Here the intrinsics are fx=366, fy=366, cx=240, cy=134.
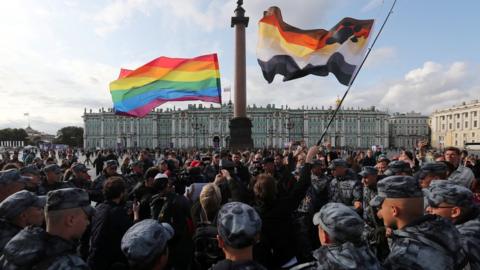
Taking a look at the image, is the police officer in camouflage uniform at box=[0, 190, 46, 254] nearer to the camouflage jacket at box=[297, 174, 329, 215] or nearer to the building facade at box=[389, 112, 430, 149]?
the camouflage jacket at box=[297, 174, 329, 215]

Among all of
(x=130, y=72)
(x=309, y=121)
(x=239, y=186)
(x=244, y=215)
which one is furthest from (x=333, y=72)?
(x=309, y=121)

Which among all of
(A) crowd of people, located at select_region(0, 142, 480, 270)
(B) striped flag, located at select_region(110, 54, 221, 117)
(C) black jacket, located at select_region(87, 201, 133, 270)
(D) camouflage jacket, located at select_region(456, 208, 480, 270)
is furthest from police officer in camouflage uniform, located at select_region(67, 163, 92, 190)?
(D) camouflage jacket, located at select_region(456, 208, 480, 270)

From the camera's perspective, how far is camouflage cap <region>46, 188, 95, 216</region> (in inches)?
83.2

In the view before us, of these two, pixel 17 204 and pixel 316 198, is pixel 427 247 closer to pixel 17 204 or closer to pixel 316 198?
pixel 17 204

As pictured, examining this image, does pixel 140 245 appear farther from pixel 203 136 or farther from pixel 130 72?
→ pixel 203 136

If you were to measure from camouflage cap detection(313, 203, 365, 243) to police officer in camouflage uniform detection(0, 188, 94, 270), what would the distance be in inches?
51.2


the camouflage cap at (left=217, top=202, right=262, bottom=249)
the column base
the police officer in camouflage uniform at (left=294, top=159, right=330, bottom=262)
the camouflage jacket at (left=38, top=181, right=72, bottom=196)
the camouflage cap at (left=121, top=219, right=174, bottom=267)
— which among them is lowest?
the police officer in camouflage uniform at (left=294, top=159, right=330, bottom=262)

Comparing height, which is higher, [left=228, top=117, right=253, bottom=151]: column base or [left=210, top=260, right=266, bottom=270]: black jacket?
[left=228, top=117, right=253, bottom=151]: column base

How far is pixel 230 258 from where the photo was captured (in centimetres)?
195

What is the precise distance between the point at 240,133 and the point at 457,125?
297 ft

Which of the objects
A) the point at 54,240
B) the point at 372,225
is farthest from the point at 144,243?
the point at 372,225

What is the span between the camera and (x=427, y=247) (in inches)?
76.7

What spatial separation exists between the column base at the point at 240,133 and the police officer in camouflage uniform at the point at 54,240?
14930 mm

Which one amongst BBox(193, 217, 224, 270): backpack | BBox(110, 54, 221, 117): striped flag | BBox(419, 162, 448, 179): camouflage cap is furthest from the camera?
BBox(110, 54, 221, 117): striped flag
